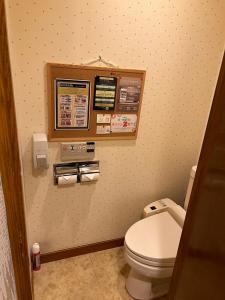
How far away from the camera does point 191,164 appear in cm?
193

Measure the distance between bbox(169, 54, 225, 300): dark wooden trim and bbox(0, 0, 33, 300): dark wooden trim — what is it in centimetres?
70

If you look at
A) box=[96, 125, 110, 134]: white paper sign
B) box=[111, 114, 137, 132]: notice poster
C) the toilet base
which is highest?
box=[111, 114, 137, 132]: notice poster

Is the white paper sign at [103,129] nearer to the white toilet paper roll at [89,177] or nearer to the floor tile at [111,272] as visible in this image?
the white toilet paper roll at [89,177]

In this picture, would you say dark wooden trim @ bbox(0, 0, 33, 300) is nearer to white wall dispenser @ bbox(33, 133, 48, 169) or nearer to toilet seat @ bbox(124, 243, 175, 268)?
white wall dispenser @ bbox(33, 133, 48, 169)

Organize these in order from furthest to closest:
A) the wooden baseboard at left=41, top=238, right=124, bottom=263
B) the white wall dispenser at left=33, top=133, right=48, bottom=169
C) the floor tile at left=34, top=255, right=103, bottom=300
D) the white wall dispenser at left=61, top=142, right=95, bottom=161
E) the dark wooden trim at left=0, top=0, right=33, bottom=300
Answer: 1. the wooden baseboard at left=41, top=238, right=124, bottom=263
2. the floor tile at left=34, top=255, right=103, bottom=300
3. the white wall dispenser at left=61, top=142, right=95, bottom=161
4. the white wall dispenser at left=33, top=133, right=48, bottom=169
5. the dark wooden trim at left=0, top=0, right=33, bottom=300

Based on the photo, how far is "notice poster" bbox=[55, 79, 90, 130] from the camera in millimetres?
1334

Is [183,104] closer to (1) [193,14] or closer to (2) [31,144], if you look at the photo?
(1) [193,14]

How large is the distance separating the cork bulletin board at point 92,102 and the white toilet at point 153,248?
0.64 meters

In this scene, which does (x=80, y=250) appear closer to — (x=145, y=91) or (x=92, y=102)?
(x=92, y=102)

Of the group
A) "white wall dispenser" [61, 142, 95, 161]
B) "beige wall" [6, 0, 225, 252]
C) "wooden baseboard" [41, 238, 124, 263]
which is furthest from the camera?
"wooden baseboard" [41, 238, 124, 263]

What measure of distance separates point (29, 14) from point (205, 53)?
1.12 m

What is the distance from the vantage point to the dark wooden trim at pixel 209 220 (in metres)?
0.77

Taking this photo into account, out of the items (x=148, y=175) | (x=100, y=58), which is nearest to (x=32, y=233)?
(x=148, y=175)

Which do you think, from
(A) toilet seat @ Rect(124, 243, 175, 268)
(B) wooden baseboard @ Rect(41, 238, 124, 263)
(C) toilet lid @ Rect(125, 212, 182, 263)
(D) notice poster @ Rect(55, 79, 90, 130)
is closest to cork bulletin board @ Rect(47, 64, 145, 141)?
(D) notice poster @ Rect(55, 79, 90, 130)
